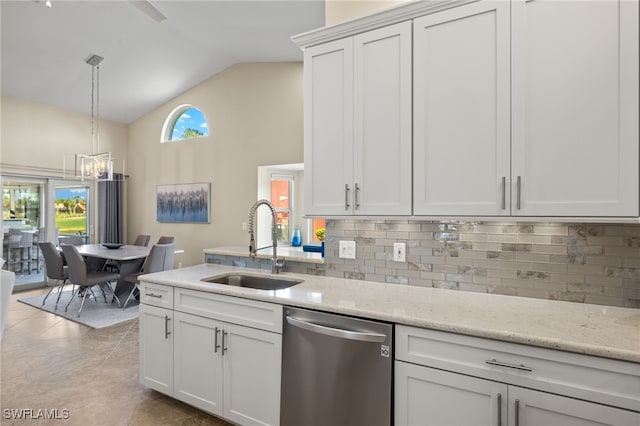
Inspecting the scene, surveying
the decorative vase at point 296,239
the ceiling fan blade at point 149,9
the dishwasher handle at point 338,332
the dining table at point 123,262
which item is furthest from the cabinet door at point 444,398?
the ceiling fan blade at point 149,9

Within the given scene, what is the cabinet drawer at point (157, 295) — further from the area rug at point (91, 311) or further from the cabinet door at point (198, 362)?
the area rug at point (91, 311)

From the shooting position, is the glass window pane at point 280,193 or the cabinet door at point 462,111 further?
the glass window pane at point 280,193

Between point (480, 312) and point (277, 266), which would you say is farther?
point (277, 266)

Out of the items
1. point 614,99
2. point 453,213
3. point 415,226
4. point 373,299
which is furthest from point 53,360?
point 614,99

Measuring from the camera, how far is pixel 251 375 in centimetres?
196

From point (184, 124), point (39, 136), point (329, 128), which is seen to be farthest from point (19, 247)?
point (329, 128)

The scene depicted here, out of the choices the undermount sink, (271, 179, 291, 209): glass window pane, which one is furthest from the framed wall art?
the undermount sink

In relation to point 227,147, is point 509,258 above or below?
below

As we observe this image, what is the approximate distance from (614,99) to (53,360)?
14.4ft

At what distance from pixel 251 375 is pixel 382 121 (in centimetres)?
162

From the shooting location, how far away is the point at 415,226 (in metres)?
2.15

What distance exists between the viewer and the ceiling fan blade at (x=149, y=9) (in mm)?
4055

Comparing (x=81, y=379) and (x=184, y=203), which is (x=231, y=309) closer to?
(x=81, y=379)

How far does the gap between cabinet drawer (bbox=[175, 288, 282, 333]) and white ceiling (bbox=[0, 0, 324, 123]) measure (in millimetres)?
3141
